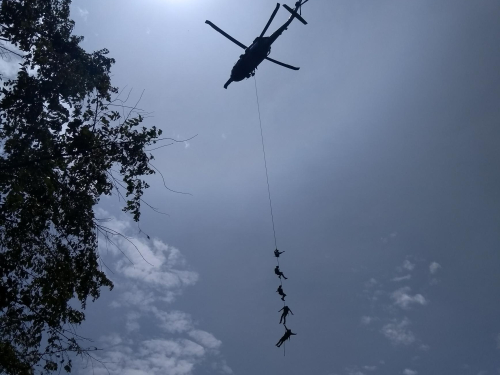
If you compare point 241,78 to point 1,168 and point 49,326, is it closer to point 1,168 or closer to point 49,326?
point 1,168

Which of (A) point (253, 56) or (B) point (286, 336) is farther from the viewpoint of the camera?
(A) point (253, 56)

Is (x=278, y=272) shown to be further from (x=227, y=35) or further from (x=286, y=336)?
(x=227, y=35)

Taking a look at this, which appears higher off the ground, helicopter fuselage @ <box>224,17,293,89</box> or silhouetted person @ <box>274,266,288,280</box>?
helicopter fuselage @ <box>224,17,293,89</box>

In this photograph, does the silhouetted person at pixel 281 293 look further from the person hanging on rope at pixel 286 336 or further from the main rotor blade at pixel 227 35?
the main rotor blade at pixel 227 35

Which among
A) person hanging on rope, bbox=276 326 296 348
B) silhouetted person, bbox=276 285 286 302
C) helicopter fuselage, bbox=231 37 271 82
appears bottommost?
person hanging on rope, bbox=276 326 296 348

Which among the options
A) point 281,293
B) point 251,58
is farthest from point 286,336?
point 251,58

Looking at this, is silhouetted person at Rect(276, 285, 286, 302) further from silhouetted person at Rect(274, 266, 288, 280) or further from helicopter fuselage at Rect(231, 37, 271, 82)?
helicopter fuselage at Rect(231, 37, 271, 82)

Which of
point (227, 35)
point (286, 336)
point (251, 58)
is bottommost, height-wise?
point (286, 336)

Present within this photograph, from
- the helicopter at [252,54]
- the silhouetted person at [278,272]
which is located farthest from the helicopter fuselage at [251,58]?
the silhouetted person at [278,272]

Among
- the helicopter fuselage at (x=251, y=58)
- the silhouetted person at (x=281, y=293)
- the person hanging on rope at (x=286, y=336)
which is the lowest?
the person hanging on rope at (x=286, y=336)

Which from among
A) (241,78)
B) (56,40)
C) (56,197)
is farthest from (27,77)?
(241,78)

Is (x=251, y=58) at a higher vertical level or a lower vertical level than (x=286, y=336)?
higher

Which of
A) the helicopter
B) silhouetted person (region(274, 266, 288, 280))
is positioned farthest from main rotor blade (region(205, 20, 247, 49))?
silhouetted person (region(274, 266, 288, 280))

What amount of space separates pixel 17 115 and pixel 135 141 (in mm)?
2861
